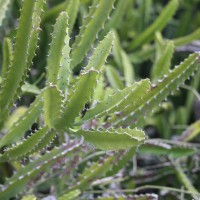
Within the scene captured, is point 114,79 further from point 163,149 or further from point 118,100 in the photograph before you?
point 118,100

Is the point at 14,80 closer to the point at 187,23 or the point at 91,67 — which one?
the point at 91,67

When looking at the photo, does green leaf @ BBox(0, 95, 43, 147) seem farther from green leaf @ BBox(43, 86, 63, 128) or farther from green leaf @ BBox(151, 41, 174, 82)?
green leaf @ BBox(151, 41, 174, 82)

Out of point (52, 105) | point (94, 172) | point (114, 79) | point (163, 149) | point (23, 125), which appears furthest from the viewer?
point (114, 79)

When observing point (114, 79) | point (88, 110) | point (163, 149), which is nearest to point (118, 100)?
point (88, 110)

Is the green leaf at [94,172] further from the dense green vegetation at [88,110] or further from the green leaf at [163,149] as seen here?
the green leaf at [163,149]

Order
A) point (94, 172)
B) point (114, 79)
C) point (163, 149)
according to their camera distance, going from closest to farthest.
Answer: point (94, 172), point (163, 149), point (114, 79)

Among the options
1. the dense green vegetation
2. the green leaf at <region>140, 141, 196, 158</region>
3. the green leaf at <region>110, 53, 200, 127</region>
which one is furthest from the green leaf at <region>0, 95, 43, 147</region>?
Answer: the green leaf at <region>140, 141, 196, 158</region>

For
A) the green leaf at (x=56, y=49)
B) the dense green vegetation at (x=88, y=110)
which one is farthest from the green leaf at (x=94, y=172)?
the green leaf at (x=56, y=49)

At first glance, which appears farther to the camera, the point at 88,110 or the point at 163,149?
the point at 163,149

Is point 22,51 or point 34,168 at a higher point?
point 22,51
